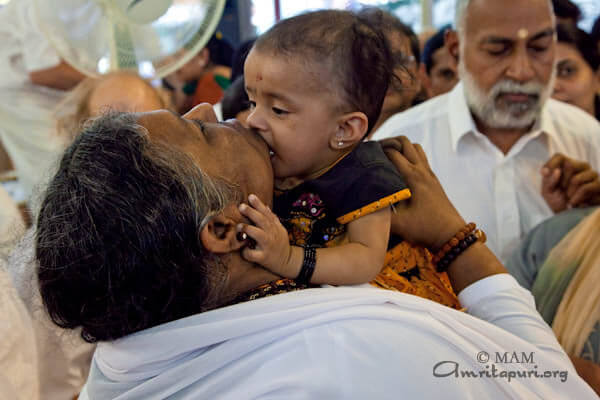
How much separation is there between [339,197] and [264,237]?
265 millimetres

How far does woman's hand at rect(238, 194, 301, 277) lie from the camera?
120 cm

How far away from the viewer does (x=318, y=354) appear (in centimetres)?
110

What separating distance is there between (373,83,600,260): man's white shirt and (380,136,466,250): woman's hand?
1.39m

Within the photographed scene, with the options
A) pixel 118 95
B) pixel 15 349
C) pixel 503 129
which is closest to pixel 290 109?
pixel 15 349

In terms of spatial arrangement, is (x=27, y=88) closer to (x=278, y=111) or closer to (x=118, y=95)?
(x=118, y=95)

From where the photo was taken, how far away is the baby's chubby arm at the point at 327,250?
1211mm

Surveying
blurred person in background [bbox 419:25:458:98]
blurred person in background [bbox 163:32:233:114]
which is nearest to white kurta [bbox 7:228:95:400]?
blurred person in background [bbox 163:32:233:114]

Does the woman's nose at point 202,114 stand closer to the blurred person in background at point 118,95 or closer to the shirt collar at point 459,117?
the blurred person in background at point 118,95

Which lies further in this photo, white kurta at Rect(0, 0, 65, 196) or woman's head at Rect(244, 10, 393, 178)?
white kurta at Rect(0, 0, 65, 196)

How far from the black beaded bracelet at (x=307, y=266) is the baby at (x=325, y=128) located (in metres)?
0.06

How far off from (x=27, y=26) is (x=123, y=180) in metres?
3.70

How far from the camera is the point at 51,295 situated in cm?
116

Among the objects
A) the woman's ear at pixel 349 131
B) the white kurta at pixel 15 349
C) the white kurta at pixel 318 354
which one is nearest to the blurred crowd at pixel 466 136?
the white kurta at pixel 15 349

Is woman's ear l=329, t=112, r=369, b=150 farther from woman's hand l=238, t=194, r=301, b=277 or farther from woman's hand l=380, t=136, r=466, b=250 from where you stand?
woman's hand l=238, t=194, r=301, b=277
